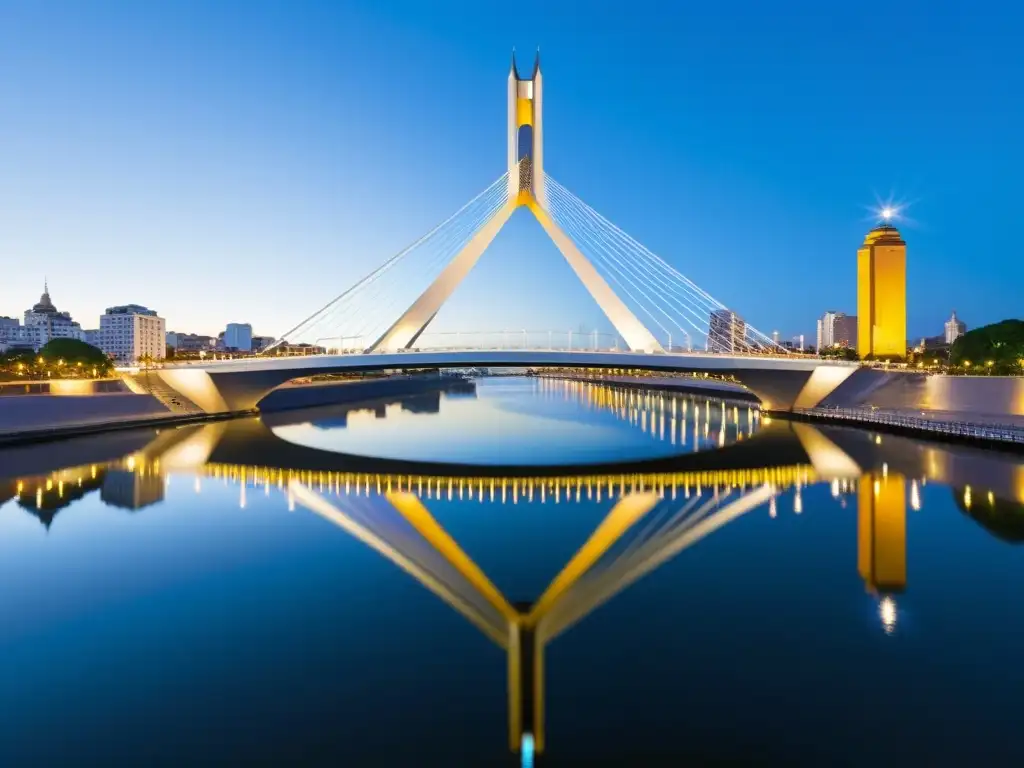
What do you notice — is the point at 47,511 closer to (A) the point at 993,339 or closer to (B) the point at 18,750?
(B) the point at 18,750

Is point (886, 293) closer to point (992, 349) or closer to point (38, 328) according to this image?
point (992, 349)

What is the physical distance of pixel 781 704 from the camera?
5.06 meters

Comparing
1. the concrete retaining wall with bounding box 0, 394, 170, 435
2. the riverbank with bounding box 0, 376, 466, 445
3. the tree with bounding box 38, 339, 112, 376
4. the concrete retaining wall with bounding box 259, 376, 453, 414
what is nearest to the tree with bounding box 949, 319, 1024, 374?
the riverbank with bounding box 0, 376, 466, 445

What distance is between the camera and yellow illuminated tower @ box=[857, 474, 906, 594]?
27.2 feet

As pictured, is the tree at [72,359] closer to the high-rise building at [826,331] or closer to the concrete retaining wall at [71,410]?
the concrete retaining wall at [71,410]

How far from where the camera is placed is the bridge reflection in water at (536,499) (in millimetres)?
7188

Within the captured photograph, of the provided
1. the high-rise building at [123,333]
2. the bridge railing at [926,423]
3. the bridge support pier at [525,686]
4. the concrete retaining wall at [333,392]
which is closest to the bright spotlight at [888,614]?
the bridge support pier at [525,686]

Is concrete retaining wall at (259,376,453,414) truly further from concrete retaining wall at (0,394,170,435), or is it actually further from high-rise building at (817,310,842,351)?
high-rise building at (817,310,842,351)

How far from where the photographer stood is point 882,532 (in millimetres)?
10398

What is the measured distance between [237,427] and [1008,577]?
78.8 feet

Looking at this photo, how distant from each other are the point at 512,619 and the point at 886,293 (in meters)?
55.1

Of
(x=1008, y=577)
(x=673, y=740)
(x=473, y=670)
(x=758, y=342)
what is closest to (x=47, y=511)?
(x=473, y=670)

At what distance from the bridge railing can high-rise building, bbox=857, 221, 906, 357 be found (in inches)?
1199

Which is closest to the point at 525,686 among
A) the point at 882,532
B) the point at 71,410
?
the point at 882,532
